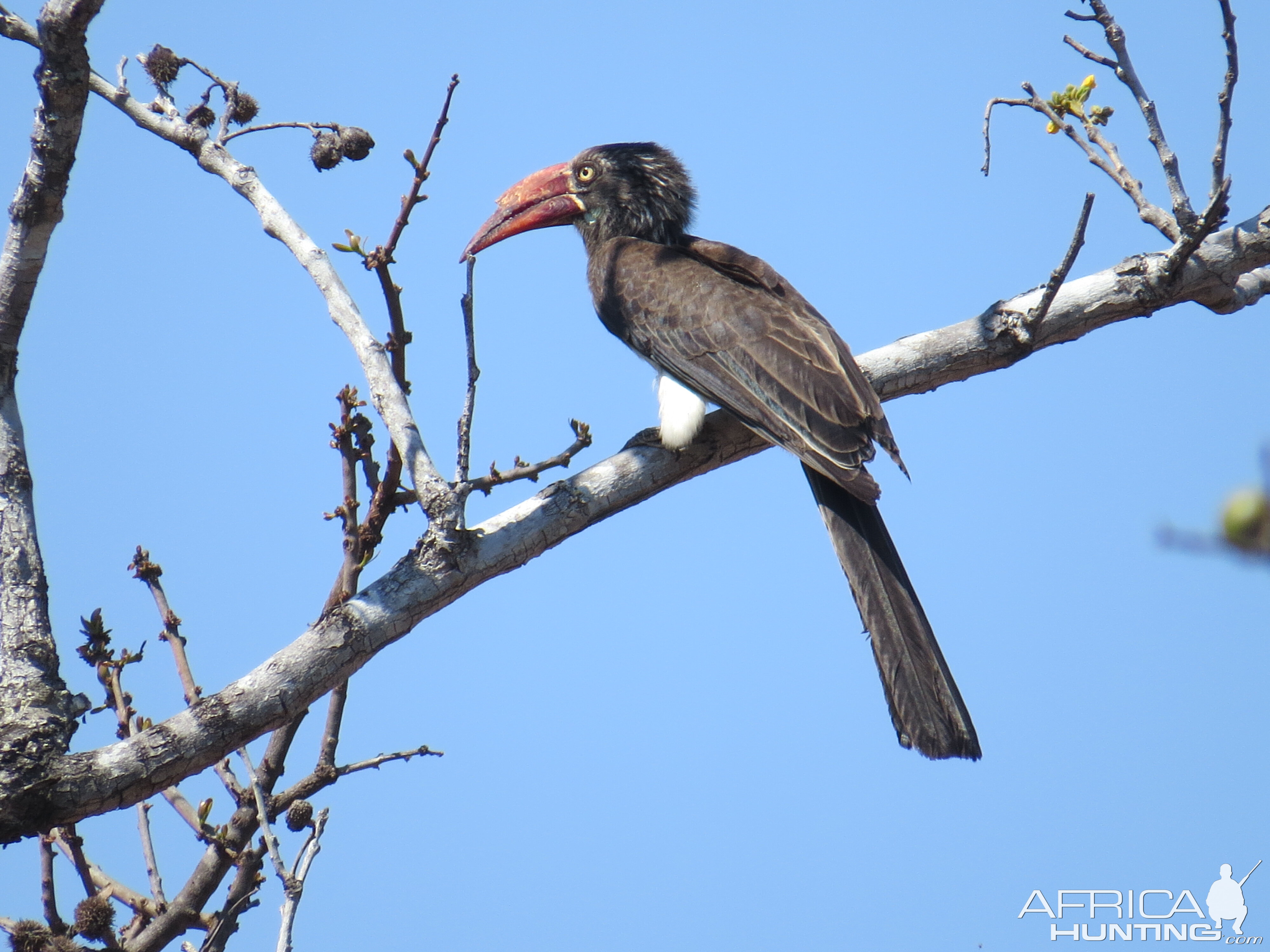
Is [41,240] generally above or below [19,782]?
above

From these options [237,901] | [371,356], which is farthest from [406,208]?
[237,901]

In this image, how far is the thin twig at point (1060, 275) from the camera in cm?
328

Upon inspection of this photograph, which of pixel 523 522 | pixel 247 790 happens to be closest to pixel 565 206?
pixel 523 522

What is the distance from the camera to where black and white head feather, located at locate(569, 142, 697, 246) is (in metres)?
5.73

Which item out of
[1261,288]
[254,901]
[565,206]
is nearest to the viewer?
[254,901]

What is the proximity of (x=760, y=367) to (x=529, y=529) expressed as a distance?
1.42 meters

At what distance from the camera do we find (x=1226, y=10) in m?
3.24

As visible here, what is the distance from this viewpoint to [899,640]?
367 cm

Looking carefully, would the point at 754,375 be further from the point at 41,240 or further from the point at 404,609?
the point at 41,240

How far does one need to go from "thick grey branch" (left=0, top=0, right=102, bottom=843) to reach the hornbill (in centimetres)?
139

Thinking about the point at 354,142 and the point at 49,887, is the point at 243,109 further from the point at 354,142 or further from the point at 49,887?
the point at 49,887

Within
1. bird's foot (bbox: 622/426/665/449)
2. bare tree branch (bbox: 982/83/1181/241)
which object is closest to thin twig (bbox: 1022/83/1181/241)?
bare tree branch (bbox: 982/83/1181/241)

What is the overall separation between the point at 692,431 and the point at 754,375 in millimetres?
387

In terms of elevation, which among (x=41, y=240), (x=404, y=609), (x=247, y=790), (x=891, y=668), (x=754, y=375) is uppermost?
(x=41, y=240)
